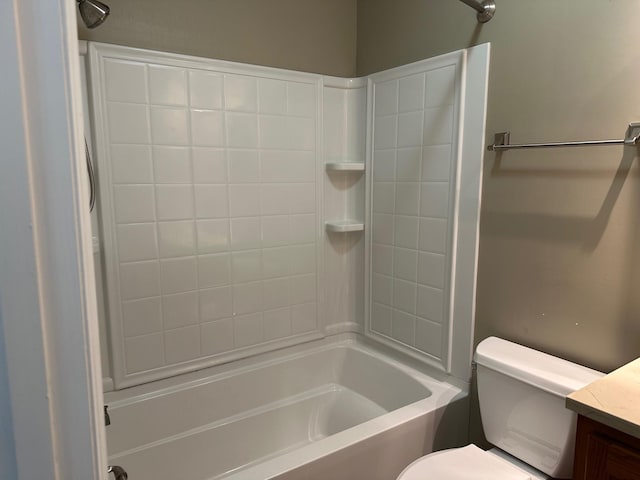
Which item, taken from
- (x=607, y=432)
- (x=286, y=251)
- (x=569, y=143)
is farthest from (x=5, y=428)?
(x=286, y=251)

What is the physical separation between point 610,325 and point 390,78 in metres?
1.46

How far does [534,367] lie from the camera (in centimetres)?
148

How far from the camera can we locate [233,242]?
209 centimetres

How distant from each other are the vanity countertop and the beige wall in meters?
1.88

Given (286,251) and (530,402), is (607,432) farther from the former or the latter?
(286,251)

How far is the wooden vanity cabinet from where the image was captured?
0.97m

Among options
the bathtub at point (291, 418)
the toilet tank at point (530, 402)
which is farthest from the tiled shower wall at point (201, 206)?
the toilet tank at point (530, 402)

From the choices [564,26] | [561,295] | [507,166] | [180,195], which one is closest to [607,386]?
[561,295]

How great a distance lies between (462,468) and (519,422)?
0.88 ft

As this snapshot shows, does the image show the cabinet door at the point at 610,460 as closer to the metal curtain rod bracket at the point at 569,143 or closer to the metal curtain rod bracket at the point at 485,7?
the metal curtain rod bracket at the point at 569,143

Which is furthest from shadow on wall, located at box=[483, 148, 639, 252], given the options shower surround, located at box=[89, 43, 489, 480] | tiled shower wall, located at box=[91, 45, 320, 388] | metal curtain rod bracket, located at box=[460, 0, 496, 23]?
tiled shower wall, located at box=[91, 45, 320, 388]

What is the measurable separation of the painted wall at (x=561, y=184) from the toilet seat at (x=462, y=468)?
1.50ft

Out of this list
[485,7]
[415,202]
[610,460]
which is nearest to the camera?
[610,460]

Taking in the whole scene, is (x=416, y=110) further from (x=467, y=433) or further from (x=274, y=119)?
(x=467, y=433)
